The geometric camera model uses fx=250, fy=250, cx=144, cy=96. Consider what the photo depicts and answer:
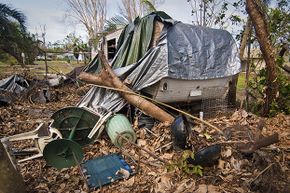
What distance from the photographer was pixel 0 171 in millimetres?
2451

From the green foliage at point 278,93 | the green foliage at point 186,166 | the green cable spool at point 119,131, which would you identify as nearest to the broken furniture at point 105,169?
the green cable spool at point 119,131

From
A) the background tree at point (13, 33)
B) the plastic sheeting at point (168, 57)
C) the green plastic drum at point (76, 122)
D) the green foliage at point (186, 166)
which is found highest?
the background tree at point (13, 33)

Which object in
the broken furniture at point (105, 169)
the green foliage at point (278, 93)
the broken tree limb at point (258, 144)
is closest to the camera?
the broken tree limb at point (258, 144)

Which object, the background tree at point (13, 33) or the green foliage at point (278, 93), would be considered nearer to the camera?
the green foliage at point (278, 93)

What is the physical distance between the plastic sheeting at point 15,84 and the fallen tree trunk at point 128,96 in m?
4.20

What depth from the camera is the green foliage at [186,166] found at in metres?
3.02

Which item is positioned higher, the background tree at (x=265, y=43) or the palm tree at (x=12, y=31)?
the palm tree at (x=12, y=31)

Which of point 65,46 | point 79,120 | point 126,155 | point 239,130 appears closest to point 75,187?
point 126,155

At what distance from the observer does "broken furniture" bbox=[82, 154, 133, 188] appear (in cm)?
319

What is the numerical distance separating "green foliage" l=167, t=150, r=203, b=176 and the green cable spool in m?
1.18

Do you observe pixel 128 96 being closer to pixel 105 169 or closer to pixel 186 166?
pixel 105 169

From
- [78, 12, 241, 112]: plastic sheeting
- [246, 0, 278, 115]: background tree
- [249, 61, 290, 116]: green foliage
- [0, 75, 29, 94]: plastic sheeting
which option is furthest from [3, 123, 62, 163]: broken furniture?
[0, 75, 29, 94]: plastic sheeting

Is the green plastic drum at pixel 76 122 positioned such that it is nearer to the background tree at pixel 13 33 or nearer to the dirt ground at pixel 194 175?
the dirt ground at pixel 194 175

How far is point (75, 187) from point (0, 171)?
0.99 m
